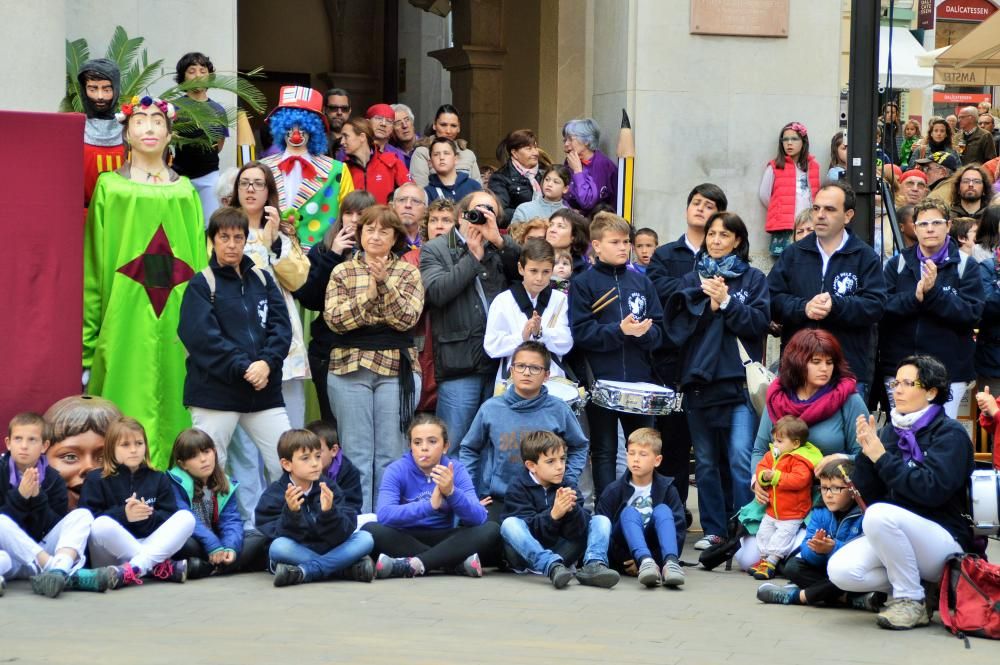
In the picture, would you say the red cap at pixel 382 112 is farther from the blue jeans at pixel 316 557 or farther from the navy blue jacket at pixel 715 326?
the blue jeans at pixel 316 557

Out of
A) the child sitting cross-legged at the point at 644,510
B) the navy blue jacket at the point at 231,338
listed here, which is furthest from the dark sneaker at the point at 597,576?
the navy blue jacket at the point at 231,338

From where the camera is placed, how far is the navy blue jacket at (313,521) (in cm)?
812

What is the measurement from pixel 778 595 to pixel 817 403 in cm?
117

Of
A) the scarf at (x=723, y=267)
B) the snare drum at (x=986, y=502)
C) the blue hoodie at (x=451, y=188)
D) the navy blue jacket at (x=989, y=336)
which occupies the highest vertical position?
the blue hoodie at (x=451, y=188)

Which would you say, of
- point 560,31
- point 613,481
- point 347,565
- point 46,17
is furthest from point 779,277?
point 560,31

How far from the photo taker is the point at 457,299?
9438 millimetres

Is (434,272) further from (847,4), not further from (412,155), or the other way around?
(847,4)

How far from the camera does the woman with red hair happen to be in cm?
860

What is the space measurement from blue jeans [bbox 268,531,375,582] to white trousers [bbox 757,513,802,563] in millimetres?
2073

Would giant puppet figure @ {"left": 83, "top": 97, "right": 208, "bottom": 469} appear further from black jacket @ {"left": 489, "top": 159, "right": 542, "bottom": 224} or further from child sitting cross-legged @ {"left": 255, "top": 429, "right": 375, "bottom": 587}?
black jacket @ {"left": 489, "top": 159, "right": 542, "bottom": 224}

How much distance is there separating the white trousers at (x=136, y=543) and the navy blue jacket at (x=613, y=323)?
2531mm

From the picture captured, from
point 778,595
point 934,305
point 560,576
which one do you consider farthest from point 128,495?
point 934,305

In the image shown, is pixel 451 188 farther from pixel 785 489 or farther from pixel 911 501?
pixel 911 501

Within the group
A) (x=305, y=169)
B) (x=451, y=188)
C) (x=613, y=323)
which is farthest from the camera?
(x=451, y=188)
